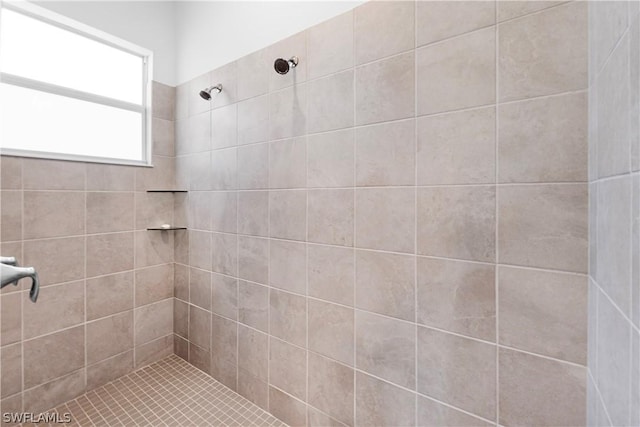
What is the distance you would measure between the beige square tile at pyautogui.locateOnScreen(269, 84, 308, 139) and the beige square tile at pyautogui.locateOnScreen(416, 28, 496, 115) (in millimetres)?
526

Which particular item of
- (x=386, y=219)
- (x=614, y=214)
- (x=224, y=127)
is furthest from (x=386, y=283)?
(x=224, y=127)

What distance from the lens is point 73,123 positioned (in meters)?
1.60

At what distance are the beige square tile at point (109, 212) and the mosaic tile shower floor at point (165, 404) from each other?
3.04 feet

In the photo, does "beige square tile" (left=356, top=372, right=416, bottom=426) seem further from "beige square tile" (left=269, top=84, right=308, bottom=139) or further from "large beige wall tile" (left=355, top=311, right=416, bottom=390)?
"beige square tile" (left=269, top=84, right=308, bottom=139)

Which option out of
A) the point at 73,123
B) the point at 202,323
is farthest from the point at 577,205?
the point at 73,123

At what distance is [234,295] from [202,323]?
0.39 metres

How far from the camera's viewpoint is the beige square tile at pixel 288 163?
131 centimetres

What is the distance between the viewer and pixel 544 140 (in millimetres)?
813

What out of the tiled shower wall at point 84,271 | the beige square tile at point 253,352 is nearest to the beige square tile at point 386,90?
the beige square tile at point 253,352

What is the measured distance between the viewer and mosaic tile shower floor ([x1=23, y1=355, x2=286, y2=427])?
1.39 meters

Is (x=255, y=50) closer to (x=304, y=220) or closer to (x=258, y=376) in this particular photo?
(x=304, y=220)

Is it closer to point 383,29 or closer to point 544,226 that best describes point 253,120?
point 383,29

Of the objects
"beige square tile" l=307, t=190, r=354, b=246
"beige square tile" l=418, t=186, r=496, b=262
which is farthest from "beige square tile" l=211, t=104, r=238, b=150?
"beige square tile" l=418, t=186, r=496, b=262

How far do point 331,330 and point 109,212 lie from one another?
4.84 ft
